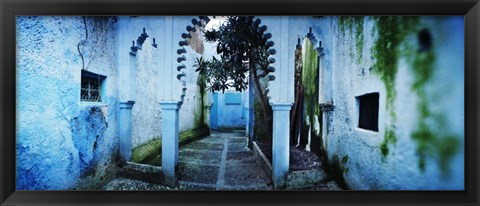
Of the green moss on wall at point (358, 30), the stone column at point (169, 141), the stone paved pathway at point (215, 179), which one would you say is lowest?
the stone paved pathway at point (215, 179)

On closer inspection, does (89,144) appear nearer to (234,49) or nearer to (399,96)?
(234,49)

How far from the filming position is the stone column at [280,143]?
2.86 m

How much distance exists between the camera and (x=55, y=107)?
2.27 meters

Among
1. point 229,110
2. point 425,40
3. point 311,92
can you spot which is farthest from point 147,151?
point 229,110

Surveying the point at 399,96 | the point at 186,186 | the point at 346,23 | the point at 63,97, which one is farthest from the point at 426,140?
the point at 63,97

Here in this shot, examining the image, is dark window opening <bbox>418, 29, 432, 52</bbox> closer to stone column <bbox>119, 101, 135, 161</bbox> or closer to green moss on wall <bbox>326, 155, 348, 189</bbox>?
green moss on wall <bbox>326, 155, 348, 189</bbox>

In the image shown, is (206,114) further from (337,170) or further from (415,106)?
(415,106)

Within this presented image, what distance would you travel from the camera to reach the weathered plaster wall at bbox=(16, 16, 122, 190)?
2.16 m

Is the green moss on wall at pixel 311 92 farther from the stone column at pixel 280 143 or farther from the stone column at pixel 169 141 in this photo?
the stone column at pixel 169 141

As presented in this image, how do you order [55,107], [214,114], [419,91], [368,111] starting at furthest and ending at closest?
[214,114], [368,111], [55,107], [419,91]

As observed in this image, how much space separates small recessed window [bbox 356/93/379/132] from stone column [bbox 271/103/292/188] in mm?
832

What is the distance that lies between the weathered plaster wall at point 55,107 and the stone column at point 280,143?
7.46 feet

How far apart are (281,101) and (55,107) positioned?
2.51 meters
